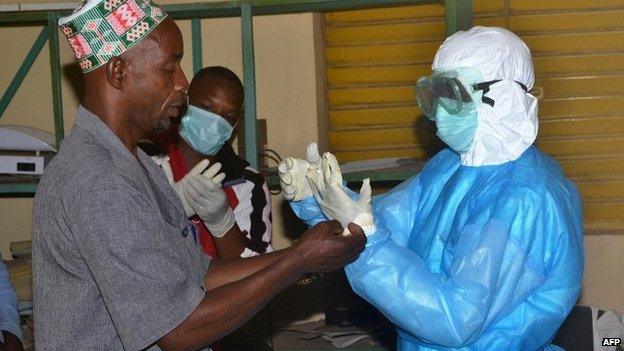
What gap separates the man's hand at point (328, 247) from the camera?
98.8 inches

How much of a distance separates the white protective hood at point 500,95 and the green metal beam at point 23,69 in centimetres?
259

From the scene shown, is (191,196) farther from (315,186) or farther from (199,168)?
(315,186)

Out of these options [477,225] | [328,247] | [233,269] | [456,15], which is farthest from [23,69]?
[477,225]

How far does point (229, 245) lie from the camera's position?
3732mm

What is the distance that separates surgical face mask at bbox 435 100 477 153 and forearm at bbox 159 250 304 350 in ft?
2.32

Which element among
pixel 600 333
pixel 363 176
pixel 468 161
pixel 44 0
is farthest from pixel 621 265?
pixel 44 0

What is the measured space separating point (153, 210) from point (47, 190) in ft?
0.82

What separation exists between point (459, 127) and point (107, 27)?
1.04 m

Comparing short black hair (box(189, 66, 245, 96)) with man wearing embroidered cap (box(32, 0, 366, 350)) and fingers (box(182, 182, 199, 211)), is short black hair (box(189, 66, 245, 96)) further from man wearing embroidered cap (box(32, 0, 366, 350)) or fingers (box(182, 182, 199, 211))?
man wearing embroidered cap (box(32, 0, 366, 350))

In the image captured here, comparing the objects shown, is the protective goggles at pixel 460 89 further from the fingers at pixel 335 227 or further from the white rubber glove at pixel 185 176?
the white rubber glove at pixel 185 176

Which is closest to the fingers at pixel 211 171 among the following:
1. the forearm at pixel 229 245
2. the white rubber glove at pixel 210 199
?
the white rubber glove at pixel 210 199

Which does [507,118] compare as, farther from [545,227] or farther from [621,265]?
[621,265]

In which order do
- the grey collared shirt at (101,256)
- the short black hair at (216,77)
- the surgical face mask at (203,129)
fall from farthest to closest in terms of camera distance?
the short black hair at (216,77), the surgical face mask at (203,129), the grey collared shirt at (101,256)

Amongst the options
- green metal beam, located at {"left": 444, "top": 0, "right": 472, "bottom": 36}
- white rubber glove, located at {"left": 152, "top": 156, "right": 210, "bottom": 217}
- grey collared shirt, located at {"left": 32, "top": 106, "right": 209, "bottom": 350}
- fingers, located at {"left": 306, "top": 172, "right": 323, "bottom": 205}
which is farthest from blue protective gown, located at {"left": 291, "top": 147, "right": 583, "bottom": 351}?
green metal beam, located at {"left": 444, "top": 0, "right": 472, "bottom": 36}
